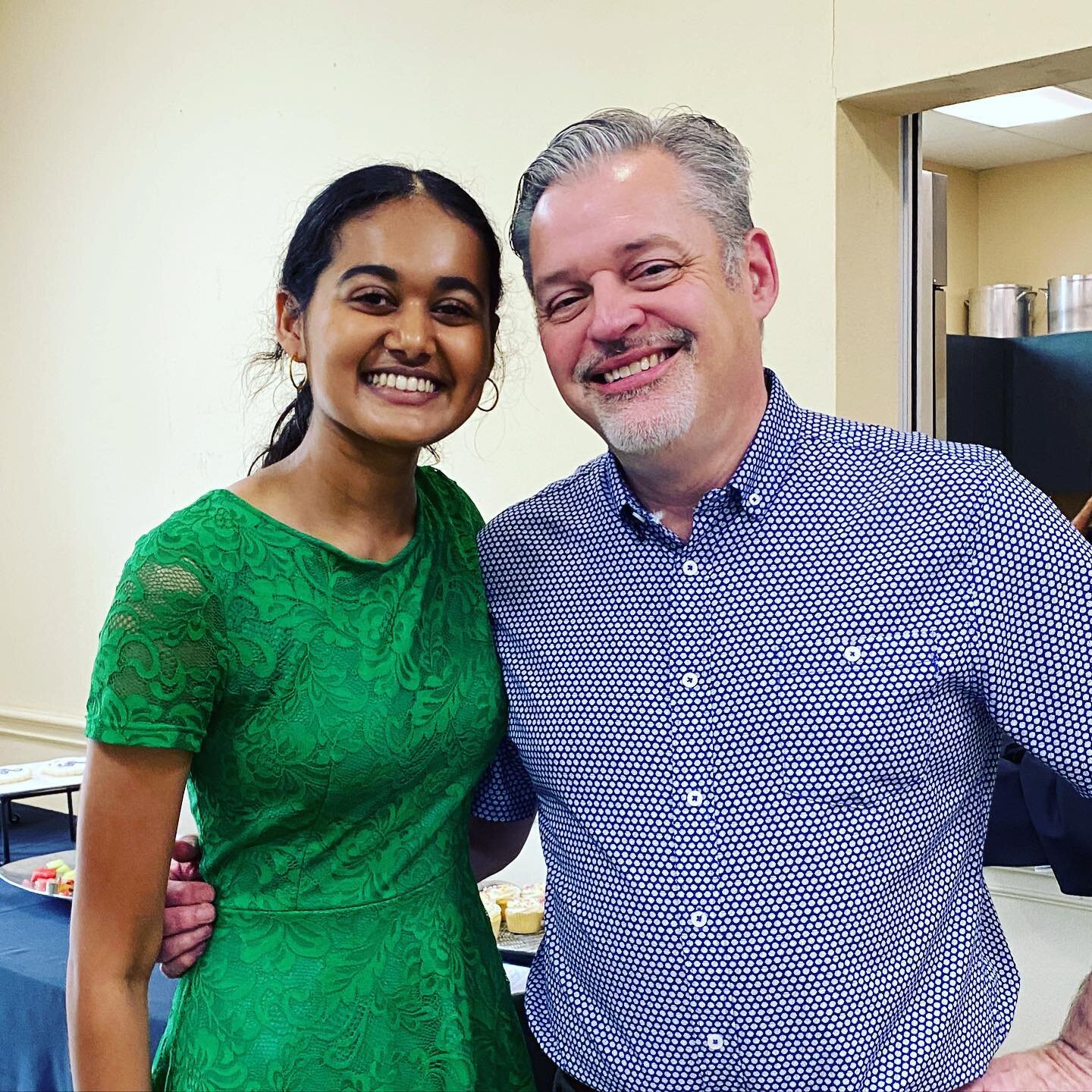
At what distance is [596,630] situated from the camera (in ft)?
4.38

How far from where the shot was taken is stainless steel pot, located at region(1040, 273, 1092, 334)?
4.03 meters

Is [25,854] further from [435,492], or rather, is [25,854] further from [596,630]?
[596,630]

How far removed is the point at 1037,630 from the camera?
116 cm

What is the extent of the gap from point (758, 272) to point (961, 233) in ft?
15.9

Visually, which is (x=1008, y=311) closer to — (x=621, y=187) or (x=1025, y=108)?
(x=1025, y=108)

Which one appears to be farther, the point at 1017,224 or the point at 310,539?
the point at 1017,224

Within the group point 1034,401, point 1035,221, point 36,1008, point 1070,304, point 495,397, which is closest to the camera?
point 36,1008

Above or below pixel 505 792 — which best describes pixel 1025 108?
above

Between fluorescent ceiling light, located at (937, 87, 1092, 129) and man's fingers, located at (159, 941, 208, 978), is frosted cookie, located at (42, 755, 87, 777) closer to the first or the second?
man's fingers, located at (159, 941, 208, 978)

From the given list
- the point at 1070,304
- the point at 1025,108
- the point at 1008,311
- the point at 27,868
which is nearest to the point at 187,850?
the point at 27,868

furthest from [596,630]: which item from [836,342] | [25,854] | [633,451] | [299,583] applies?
[25,854]

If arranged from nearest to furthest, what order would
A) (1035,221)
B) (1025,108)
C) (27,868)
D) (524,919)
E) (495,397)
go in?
(524,919) < (495,397) < (27,868) < (1025,108) < (1035,221)

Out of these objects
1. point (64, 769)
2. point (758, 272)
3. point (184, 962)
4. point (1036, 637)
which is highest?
point (758, 272)

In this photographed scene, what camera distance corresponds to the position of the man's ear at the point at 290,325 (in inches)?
54.4
